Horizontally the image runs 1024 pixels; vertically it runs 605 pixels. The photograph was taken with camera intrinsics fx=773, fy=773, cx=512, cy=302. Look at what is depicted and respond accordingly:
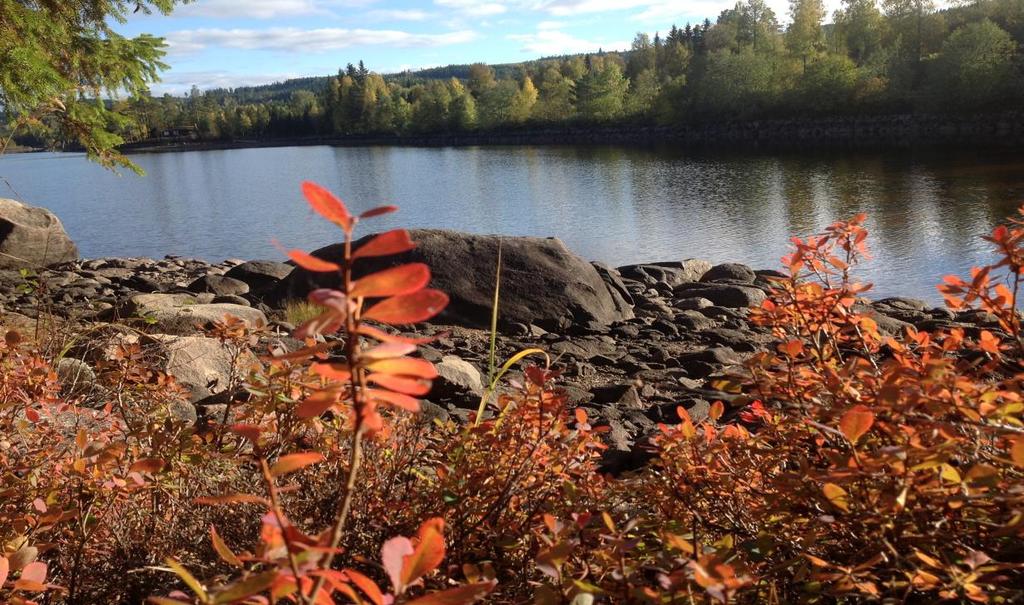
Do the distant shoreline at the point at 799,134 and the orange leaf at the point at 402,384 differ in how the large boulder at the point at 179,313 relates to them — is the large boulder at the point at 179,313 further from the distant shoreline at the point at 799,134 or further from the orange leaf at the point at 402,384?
the distant shoreline at the point at 799,134

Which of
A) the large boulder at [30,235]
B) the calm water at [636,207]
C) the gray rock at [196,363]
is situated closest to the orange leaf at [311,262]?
the gray rock at [196,363]

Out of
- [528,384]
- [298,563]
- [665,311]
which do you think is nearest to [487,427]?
[528,384]

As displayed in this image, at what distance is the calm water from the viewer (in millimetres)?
17828

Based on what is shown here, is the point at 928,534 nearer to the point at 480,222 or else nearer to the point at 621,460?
the point at 621,460

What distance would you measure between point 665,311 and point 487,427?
29.8 feet

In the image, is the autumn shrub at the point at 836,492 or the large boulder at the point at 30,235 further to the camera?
the large boulder at the point at 30,235

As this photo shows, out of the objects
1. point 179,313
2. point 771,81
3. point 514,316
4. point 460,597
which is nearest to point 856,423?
point 460,597

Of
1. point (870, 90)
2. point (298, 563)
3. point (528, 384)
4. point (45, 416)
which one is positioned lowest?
point (45, 416)

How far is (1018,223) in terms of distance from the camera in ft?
6.86

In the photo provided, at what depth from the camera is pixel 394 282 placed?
72 centimetres

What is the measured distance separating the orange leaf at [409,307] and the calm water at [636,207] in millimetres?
14006

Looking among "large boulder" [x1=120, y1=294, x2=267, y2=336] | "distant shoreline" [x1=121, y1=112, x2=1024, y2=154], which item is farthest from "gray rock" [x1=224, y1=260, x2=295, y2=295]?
"distant shoreline" [x1=121, y1=112, x2=1024, y2=154]

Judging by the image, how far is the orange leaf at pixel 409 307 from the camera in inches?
28.6

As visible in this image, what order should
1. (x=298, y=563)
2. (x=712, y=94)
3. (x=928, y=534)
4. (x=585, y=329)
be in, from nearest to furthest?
(x=298, y=563), (x=928, y=534), (x=585, y=329), (x=712, y=94)
